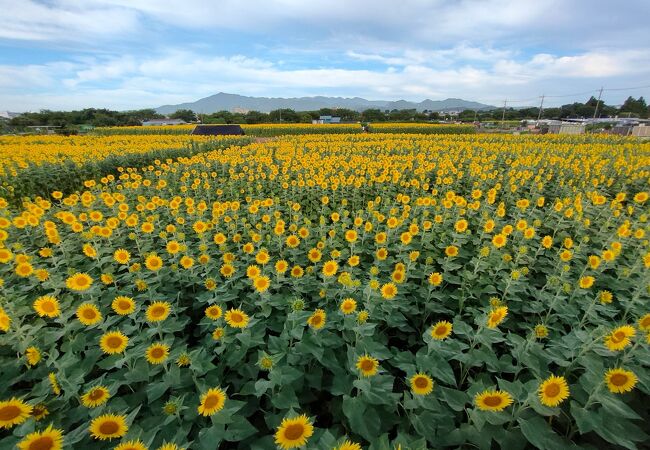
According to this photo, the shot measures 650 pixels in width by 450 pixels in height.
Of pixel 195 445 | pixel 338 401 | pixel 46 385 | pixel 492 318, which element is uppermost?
pixel 492 318

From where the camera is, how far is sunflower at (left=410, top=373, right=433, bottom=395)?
6.35 ft

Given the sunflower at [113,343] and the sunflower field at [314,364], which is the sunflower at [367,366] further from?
the sunflower at [113,343]

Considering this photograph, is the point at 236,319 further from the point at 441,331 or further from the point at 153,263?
the point at 441,331

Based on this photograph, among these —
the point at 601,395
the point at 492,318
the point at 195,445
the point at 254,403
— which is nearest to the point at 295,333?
the point at 254,403

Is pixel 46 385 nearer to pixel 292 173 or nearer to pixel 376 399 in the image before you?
pixel 376 399

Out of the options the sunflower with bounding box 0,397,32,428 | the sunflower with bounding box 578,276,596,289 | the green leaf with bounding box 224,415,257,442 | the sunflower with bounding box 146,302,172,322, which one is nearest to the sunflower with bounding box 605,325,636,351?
the sunflower with bounding box 578,276,596,289

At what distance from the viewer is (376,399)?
6.65 feet

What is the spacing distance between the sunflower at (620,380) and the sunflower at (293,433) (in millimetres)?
1770

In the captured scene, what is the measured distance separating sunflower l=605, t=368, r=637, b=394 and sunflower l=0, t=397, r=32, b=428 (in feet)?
10.9

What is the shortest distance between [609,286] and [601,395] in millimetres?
2199

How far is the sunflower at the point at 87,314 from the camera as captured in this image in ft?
7.82

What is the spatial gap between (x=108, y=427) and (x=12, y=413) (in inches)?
19.8

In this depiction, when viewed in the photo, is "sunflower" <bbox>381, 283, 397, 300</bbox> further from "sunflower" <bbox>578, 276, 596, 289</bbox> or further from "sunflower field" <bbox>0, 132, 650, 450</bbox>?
"sunflower" <bbox>578, 276, 596, 289</bbox>

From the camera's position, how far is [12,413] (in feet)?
5.41
